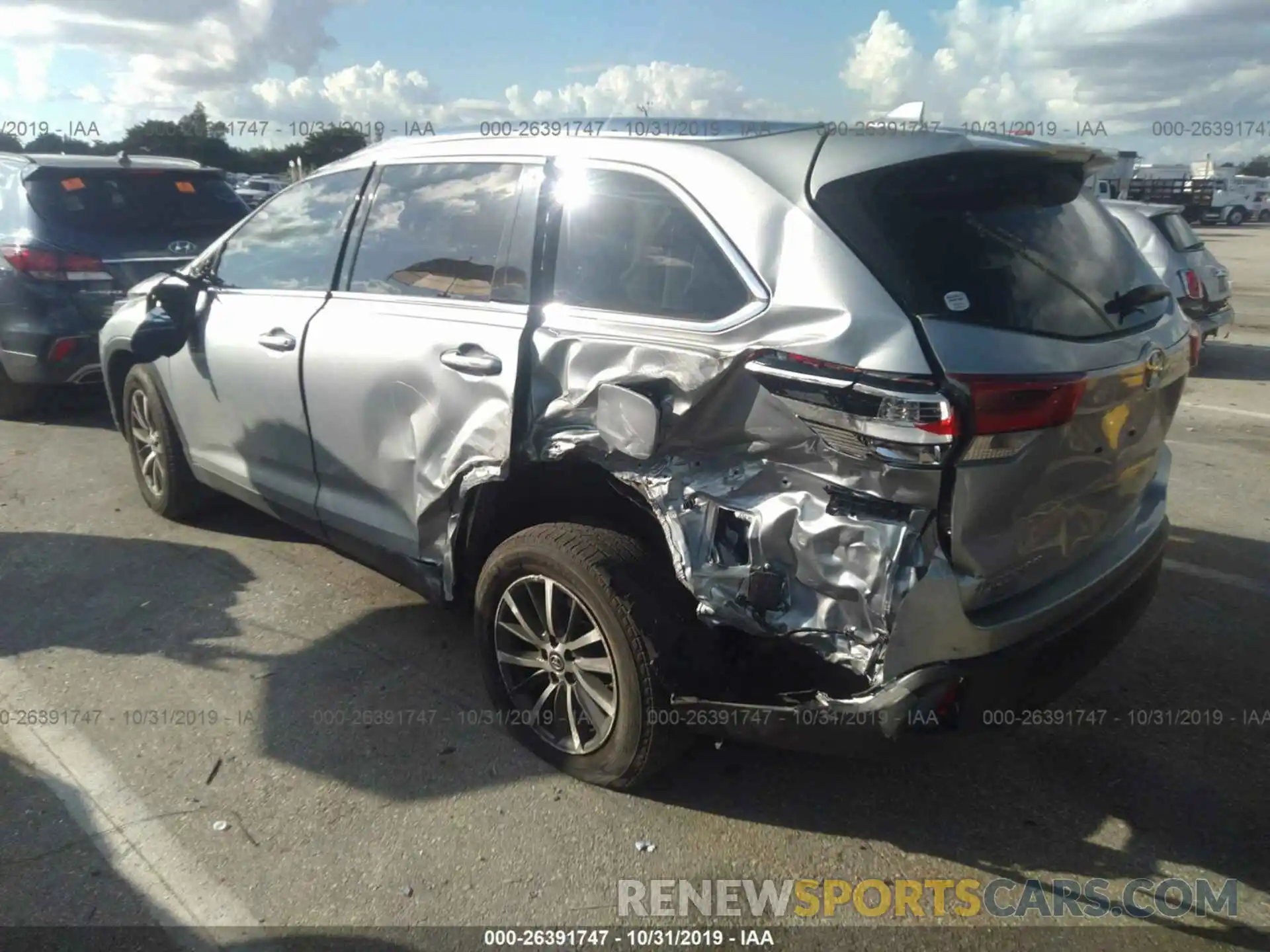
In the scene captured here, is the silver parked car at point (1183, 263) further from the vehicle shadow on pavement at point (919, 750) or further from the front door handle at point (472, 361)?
the front door handle at point (472, 361)

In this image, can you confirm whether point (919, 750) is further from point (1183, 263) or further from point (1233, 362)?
point (1233, 362)

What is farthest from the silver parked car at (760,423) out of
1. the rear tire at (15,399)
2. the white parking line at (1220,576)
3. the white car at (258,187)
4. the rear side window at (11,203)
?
the white car at (258,187)

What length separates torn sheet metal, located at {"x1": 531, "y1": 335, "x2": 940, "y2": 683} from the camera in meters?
2.37

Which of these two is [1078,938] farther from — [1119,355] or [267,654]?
[267,654]

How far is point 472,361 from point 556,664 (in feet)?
3.24

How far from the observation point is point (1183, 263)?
30.6 ft

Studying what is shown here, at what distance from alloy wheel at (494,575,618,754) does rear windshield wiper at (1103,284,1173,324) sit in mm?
1714

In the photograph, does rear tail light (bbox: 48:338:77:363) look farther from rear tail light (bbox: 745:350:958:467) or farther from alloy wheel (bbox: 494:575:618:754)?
rear tail light (bbox: 745:350:958:467)

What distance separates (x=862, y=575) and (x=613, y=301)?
44.1 inches

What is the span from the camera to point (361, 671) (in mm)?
3793

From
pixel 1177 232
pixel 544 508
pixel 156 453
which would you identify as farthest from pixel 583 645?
pixel 1177 232

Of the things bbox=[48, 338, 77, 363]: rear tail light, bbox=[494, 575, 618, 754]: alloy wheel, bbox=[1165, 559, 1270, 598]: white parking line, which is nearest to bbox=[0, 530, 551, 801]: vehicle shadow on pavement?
bbox=[494, 575, 618, 754]: alloy wheel

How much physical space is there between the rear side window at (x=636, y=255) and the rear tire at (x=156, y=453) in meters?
2.80

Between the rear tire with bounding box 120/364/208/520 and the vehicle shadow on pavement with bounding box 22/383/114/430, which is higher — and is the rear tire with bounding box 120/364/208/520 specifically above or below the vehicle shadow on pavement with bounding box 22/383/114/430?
above
